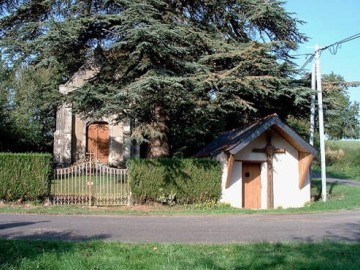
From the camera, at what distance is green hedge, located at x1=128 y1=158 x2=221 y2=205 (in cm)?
1991

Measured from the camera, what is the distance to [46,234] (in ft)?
36.7

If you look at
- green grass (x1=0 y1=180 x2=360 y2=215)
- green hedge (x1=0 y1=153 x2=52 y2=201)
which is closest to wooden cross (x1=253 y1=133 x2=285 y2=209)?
green grass (x1=0 y1=180 x2=360 y2=215)

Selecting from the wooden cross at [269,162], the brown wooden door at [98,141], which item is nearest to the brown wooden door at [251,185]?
the wooden cross at [269,162]

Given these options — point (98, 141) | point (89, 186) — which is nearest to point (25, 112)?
point (98, 141)

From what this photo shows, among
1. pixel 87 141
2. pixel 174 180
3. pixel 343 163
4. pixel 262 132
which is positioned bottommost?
pixel 174 180

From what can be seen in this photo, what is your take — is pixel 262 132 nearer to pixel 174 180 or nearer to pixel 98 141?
pixel 174 180

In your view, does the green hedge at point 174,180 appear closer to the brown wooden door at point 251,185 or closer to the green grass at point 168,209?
the green grass at point 168,209

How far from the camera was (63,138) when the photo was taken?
34344 millimetres

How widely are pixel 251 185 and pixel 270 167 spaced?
126 centimetres

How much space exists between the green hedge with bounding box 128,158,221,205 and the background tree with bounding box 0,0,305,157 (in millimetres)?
1394

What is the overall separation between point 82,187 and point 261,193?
28.0 ft

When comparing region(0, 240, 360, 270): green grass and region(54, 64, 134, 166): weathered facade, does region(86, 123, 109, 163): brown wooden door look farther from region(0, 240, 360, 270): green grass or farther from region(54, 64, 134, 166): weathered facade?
region(0, 240, 360, 270): green grass

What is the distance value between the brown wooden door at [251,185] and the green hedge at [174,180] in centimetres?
195

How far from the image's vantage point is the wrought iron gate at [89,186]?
64.8 feet
